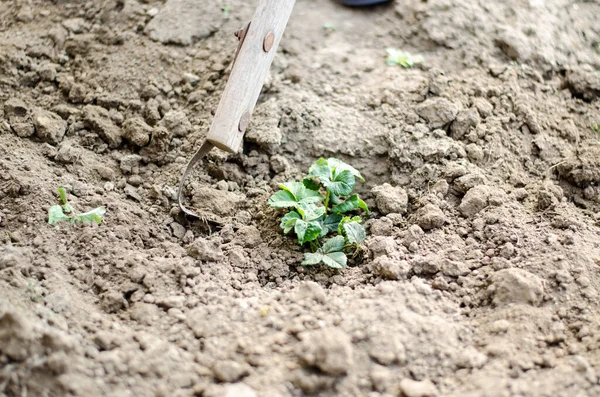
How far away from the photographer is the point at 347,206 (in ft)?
9.55

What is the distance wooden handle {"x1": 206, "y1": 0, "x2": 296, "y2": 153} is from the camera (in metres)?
2.70

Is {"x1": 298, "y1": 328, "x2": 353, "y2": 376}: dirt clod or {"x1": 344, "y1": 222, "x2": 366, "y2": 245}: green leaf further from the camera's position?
{"x1": 344, "y1": 222, "x2": 366, "y2": 245}: green leaf

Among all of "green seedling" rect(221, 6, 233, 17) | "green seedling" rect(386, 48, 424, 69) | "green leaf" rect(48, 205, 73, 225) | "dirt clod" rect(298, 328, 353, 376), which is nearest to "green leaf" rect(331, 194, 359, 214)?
"dirt clod" rect(298, 328, 353, 376)

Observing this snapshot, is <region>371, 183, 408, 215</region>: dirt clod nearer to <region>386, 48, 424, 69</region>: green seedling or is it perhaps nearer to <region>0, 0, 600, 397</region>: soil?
<region>0, 0, 600, 397</region>: soil

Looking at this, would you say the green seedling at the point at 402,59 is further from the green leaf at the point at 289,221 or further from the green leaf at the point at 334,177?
the green leaf at the point at 289,221

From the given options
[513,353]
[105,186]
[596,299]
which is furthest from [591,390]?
[105,186]

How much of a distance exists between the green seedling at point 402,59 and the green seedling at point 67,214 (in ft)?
6.26

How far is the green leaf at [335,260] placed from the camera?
2689 mm

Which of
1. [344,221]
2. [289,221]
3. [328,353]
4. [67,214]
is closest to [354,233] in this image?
[344,221]

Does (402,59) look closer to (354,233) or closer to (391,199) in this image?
(391,199)

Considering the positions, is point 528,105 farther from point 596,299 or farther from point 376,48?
point 596,299

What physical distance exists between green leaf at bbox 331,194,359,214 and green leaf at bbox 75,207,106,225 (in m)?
1.09

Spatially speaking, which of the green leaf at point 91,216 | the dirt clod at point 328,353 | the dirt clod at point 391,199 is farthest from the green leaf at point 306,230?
the green leaf at point 91,216

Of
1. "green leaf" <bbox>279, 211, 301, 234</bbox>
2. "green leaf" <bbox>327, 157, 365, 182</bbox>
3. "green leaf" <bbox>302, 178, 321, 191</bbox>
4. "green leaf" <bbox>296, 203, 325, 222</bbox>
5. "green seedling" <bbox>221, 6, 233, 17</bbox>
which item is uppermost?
"green seedling" <bbox>221, 6, 233, 17</bbox>
